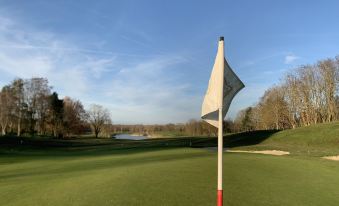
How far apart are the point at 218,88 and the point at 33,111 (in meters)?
89.9

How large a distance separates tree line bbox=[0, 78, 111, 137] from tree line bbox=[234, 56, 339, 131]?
171ft

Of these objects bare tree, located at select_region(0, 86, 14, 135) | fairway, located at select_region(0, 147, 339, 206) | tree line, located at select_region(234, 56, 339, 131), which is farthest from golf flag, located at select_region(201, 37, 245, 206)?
bare tree, located at select_region(0, 86, 14, 135)

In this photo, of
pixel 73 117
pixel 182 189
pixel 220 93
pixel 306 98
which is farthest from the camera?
pixel 73 117

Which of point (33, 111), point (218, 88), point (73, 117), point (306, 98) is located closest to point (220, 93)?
point (218, 88)

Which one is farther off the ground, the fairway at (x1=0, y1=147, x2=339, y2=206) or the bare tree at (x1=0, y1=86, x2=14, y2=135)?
the bare tree at (x1=0, y1=86, x2=14, y2=135)

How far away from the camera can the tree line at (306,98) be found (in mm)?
71438

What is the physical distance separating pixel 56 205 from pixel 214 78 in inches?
242

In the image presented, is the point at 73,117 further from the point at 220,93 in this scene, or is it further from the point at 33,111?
the point at 220,93

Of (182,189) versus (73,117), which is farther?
(73,117)

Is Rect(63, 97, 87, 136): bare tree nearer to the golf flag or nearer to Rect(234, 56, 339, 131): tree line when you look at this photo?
Rect(234, 56, 339, 131): tree line

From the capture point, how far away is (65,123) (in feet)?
338

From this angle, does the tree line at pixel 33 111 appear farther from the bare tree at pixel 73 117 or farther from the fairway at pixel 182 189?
the fairway at pixel 182 189

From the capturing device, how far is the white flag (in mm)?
5805

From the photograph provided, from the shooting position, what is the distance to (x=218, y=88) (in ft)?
19.0
